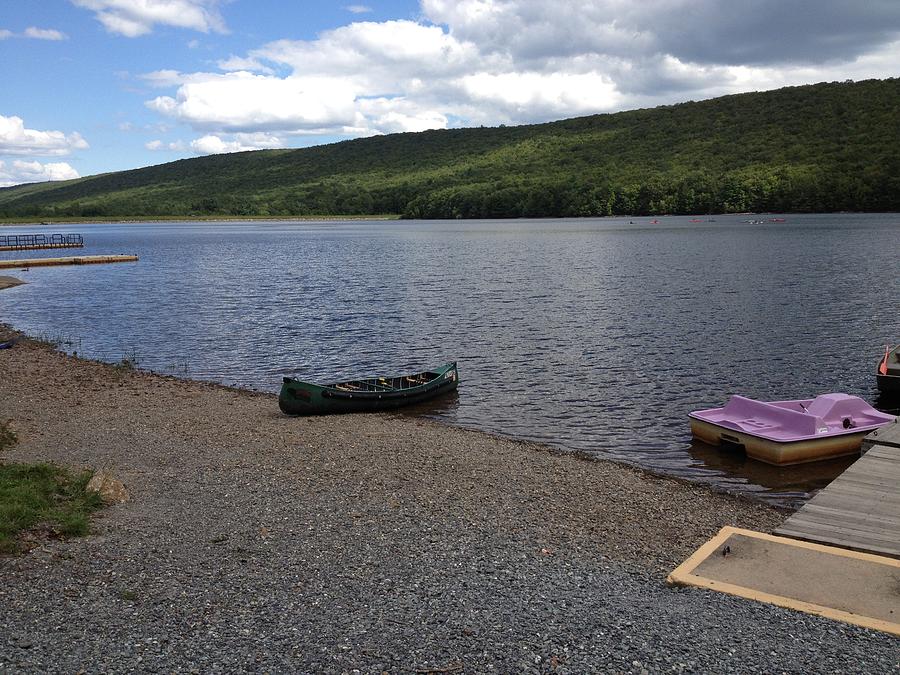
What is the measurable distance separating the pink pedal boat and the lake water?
1.23ft

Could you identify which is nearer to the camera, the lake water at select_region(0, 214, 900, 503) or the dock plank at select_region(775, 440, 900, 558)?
the dock plank at select_region(775, 440, 900, 558)

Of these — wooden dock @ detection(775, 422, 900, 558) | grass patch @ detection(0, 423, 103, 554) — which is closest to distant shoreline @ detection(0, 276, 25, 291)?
grass patch @ detection(0, 423, 103, 554)

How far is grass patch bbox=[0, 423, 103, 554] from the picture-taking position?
33.0ft

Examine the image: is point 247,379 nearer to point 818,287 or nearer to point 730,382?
point 730,382

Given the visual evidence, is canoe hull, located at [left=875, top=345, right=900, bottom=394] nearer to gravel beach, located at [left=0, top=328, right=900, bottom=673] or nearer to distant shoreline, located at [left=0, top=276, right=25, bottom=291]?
gravel beach, located at [left=0, top=328, right=900, bottom=673]

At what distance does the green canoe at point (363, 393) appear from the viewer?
2053 centimetres

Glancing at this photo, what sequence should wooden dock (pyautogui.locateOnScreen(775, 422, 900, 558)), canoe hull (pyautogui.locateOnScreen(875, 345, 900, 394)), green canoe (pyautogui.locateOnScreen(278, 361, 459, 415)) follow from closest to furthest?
wooden dock (pyautogui.locateOnScreen(775, 422, 900, 558)) → green canoe (pyautogui.locateOnScreen(278, 361, 459, 415)) → canoe hull (pyautogui.locateOnScreen(875, 345, 900, 394))

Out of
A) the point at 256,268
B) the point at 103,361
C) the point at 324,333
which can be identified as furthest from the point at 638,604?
the point at 256,268

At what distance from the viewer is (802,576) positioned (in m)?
8.90

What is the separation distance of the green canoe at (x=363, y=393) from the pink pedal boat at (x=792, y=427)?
25.8 feet

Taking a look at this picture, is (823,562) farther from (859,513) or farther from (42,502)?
(42,502)

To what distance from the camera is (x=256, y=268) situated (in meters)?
78.7

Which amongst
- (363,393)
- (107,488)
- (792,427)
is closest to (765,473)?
(792,427)

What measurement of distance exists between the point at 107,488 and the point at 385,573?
17.5 ft
